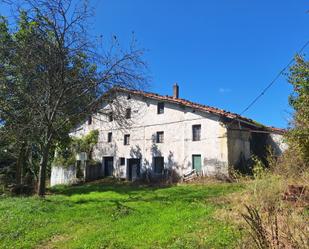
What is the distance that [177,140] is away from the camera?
23031mm

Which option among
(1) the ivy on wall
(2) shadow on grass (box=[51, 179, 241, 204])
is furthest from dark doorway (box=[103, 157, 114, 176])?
(2) shadow on grass (box=[51, 179, 241, 204])

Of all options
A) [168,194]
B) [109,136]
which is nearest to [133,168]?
[109,136]

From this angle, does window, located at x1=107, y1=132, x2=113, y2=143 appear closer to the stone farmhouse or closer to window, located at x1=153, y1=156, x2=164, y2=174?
the stone farmhouse

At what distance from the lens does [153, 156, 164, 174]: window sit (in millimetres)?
23841

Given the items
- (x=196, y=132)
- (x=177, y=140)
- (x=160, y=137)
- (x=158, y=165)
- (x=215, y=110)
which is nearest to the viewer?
(x=215, y=110)

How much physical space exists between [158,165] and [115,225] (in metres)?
15.3

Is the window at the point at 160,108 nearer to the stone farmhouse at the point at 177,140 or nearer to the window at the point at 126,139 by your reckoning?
the stone farmhouse at the point at 177,140

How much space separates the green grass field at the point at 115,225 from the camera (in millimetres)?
7035

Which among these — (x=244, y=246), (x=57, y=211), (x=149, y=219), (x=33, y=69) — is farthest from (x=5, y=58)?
(x=244, y=246)

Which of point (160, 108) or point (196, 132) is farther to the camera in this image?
point (160, 108)

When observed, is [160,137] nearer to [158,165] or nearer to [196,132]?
[158,165]

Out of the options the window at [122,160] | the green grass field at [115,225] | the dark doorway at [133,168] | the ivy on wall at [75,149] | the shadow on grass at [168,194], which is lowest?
the green grass field at [115,225]

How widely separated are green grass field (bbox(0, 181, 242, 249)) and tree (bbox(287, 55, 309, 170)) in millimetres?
3421

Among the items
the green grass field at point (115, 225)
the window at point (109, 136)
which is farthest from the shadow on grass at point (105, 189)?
the green grass field at point (115, 225)
